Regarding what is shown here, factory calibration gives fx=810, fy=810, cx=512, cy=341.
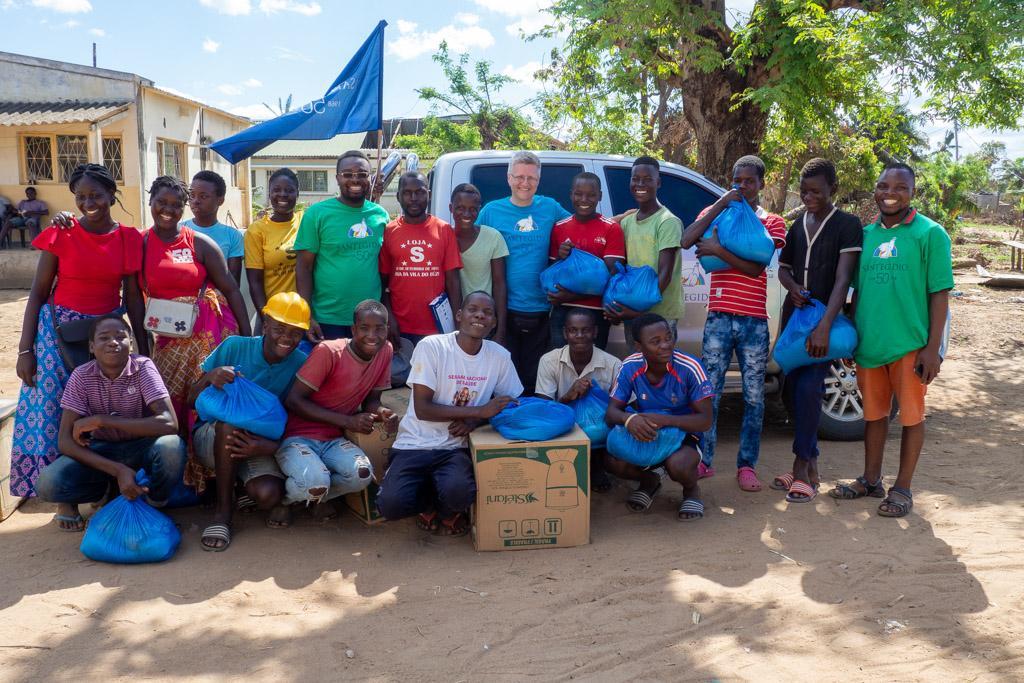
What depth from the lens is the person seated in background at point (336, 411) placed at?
388cm

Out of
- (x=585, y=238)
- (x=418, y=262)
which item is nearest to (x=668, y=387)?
(x=585, y=238)

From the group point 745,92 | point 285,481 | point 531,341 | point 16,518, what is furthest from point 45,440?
point 745,92

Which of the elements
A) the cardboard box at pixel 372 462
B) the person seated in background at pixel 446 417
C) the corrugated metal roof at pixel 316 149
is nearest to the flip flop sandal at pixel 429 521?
the person seated in background at pixel 446 417

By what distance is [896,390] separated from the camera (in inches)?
165

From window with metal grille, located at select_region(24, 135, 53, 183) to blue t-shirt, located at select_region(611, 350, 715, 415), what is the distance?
14463mm

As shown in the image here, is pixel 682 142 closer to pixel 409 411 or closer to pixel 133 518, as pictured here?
pixel 409 411

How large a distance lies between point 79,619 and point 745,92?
21.8ft

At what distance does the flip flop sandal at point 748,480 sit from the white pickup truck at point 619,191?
2.57 feet

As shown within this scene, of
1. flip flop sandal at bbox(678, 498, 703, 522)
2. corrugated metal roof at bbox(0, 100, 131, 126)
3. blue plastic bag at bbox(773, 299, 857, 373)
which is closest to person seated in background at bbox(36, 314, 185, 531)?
flip flop sandal at bbox(678, 498, 703, 522)

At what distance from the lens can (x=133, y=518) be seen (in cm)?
364

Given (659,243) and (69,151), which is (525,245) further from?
(69,151)

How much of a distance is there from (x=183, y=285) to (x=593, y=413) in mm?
2220

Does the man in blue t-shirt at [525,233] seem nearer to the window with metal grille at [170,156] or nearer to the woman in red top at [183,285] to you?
the woman in red top at [183,285]

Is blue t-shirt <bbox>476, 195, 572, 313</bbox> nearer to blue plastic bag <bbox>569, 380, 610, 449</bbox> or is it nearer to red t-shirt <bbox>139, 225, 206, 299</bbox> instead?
blue plastic bag <bbox>569, 380, 610, 449</bbox>
